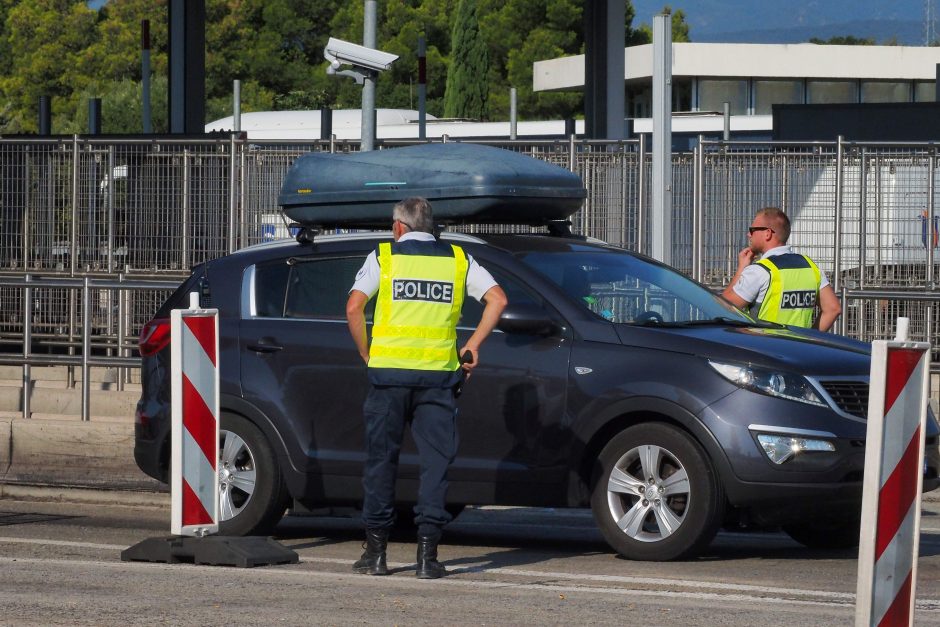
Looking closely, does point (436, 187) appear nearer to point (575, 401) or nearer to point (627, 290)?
point (627, 290)

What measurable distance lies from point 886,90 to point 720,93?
7.18 m

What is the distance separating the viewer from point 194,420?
8.52m

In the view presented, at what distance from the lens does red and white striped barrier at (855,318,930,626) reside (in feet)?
18.0

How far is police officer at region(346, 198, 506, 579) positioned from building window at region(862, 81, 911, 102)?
218 feet

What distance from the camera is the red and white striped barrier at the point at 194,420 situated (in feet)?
27.5

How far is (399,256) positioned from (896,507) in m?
3.24

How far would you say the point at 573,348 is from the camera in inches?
351

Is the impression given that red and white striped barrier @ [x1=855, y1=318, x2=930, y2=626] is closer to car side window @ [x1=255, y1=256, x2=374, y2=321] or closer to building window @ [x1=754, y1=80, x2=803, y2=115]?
car side window @ [x1=255, y1=256, x2=374, y2=321]

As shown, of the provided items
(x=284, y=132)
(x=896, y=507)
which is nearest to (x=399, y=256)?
(x=896, y=507)

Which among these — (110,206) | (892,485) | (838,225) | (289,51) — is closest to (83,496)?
(110,206)

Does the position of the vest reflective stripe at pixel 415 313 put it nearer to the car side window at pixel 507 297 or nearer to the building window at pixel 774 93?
the car side window at pixel 507 297

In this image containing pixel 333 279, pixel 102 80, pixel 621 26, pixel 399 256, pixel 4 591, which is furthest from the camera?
pixel 102 80

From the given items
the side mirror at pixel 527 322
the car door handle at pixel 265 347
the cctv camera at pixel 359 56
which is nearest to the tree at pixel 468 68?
the cctv camera at pixel 359 56

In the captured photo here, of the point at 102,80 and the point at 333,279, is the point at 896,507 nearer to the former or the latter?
the point at 333,279
